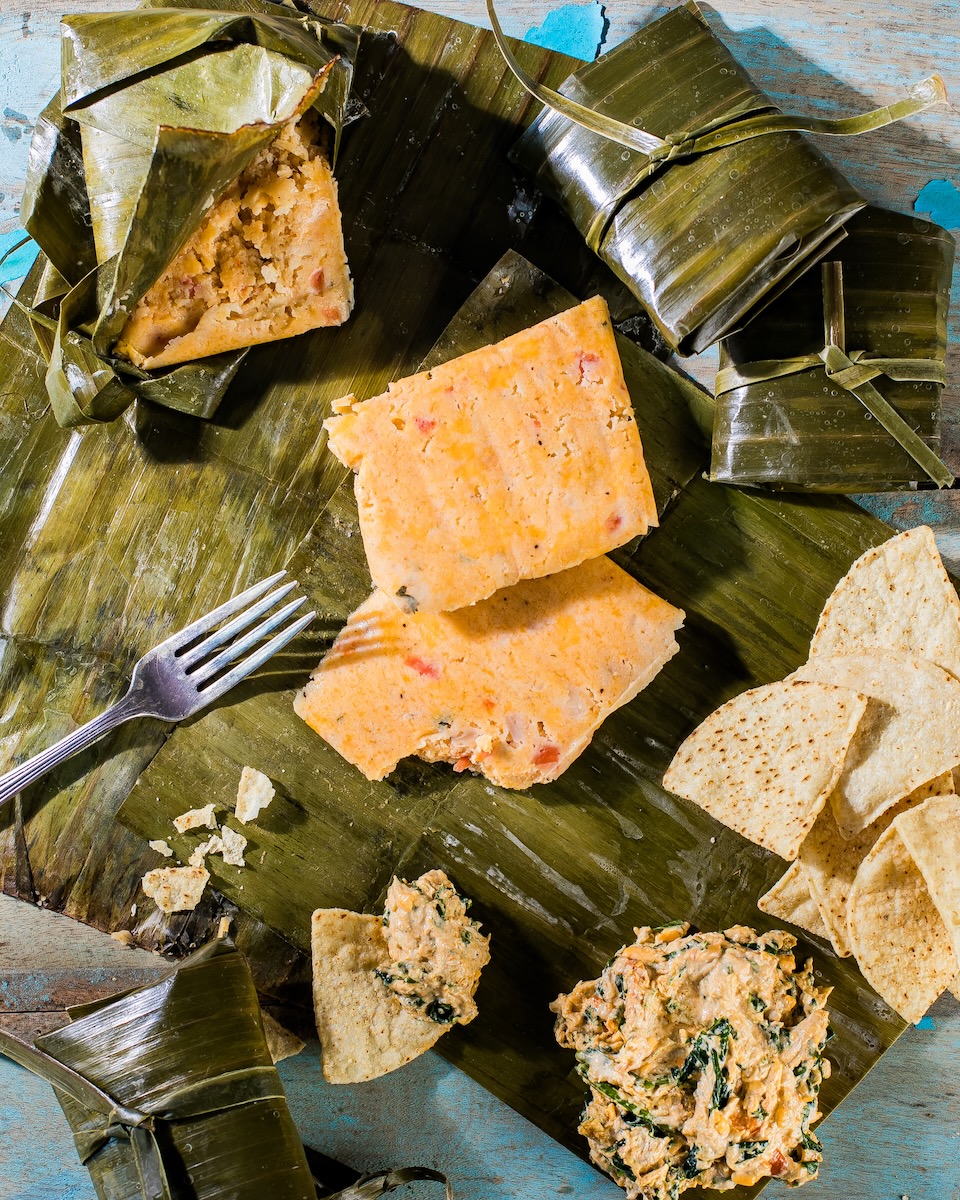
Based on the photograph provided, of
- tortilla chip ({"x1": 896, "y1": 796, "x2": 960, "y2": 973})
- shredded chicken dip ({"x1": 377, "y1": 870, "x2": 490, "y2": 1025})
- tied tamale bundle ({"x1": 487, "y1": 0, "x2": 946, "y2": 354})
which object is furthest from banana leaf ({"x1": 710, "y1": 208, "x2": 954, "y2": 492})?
shredded chicken dip ({"x1": 377, "y1": 870, "x2": 490, "y2": 1025})

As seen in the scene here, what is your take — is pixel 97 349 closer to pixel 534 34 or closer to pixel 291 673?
pixel 291 673

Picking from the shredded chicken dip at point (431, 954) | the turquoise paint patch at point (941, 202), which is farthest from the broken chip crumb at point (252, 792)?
the turquoise paint patch at point (941, 202)

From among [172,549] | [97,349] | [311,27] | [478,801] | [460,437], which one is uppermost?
[311,27]

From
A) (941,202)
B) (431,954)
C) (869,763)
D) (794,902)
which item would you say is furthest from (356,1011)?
Answer: (941,202)

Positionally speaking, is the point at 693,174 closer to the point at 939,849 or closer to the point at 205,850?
the point at 939,849

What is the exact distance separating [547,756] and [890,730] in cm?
101

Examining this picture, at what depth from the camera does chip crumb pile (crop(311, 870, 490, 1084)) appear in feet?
8.82

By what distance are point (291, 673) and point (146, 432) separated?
901 mm

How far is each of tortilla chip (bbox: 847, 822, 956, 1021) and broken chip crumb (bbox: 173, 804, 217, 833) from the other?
1958 millimetres

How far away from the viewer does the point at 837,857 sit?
9.09 ft

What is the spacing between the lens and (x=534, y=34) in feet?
9.40

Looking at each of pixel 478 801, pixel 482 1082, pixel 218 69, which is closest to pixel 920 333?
pixel 478 801

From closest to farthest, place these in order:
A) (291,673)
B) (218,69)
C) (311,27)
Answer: (218,69) < (311,27) < (291,673)

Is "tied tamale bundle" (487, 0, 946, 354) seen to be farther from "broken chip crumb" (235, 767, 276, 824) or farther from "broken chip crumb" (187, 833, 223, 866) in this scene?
"broken chip crumb" (187, 833, 223, 866)
